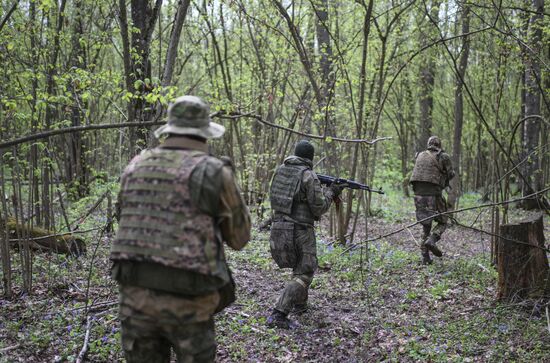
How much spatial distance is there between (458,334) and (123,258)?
3.82m

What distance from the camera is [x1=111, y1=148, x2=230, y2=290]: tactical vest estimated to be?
8.87 ft

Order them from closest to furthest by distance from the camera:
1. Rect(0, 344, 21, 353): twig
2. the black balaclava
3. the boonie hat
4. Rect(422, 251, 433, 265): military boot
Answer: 1. the boonie hat
2. Rect(0, 344, 21, 353): twig
3. the black balaclava
4. Rect(422, 251, 433, 265): military boot

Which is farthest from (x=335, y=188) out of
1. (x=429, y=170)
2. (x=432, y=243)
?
(x=429, y=170)

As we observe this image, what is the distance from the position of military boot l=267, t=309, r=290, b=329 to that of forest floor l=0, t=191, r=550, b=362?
105 millimetres

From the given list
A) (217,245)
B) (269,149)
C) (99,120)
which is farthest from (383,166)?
(217,245)

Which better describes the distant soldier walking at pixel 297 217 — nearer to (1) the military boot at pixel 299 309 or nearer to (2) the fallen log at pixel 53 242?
(1) the military boot at pixel 299 309

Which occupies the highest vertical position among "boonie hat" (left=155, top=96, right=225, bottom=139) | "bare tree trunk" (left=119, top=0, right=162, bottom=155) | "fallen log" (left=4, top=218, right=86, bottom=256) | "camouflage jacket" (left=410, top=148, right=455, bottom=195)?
"bare tree trunk" (left=119, top=0, right=162, bottom=155)

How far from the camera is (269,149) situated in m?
13.4

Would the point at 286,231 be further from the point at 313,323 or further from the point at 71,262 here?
the point at 71,262

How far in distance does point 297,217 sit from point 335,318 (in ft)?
4.46

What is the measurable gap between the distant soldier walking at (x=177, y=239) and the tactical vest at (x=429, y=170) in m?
6.30

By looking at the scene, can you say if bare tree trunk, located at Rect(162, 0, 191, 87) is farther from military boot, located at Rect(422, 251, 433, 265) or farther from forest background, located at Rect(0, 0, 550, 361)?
military boot, located at Rect(422, 251, 433, 265)

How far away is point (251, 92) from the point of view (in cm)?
1390

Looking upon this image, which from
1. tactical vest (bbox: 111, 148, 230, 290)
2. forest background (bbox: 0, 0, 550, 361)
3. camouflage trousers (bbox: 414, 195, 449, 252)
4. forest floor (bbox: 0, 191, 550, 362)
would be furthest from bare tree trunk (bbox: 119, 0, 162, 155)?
camouflage trousers (bbox: 414, 195, 449, 252)
